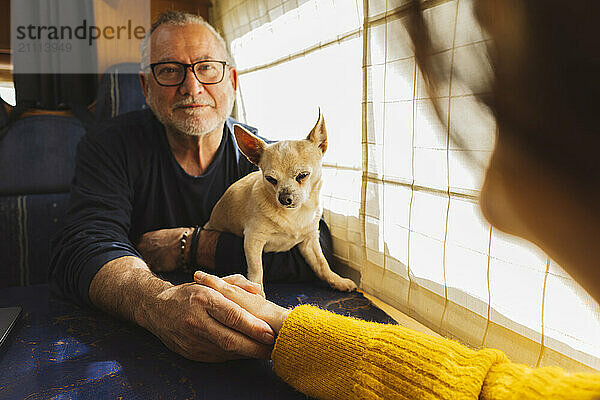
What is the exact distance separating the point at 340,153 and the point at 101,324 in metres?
0.67

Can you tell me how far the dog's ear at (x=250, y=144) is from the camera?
84cm

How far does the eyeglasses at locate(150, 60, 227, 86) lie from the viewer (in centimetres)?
112

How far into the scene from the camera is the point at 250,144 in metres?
0.85

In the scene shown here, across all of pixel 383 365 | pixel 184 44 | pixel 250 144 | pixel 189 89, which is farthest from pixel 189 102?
pixel 383 365

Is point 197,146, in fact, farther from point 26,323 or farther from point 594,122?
point 594,122

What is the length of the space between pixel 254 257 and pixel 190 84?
20.5 inches

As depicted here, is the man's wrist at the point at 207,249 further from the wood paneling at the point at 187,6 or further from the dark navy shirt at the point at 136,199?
the wood paneling at the point at 187,6

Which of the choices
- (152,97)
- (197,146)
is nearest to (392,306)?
(197,146)

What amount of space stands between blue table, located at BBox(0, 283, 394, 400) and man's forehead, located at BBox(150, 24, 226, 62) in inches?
26.9

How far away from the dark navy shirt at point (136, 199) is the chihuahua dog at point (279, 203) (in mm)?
45

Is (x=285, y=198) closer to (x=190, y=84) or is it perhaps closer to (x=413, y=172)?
(x=413, y=172)

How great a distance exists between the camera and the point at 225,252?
3.29ft

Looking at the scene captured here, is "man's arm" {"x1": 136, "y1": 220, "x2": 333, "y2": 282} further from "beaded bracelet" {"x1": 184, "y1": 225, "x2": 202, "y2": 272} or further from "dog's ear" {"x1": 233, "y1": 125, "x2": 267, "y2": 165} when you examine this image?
"dog's ear" {"x1": 233, "y1": 125, "x2": 267, "y2": 165}

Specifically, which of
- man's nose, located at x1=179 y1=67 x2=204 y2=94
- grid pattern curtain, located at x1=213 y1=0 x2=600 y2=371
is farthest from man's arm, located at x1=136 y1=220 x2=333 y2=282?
man's nose, located at x1=179 y1=67 x2=204 y2=94
